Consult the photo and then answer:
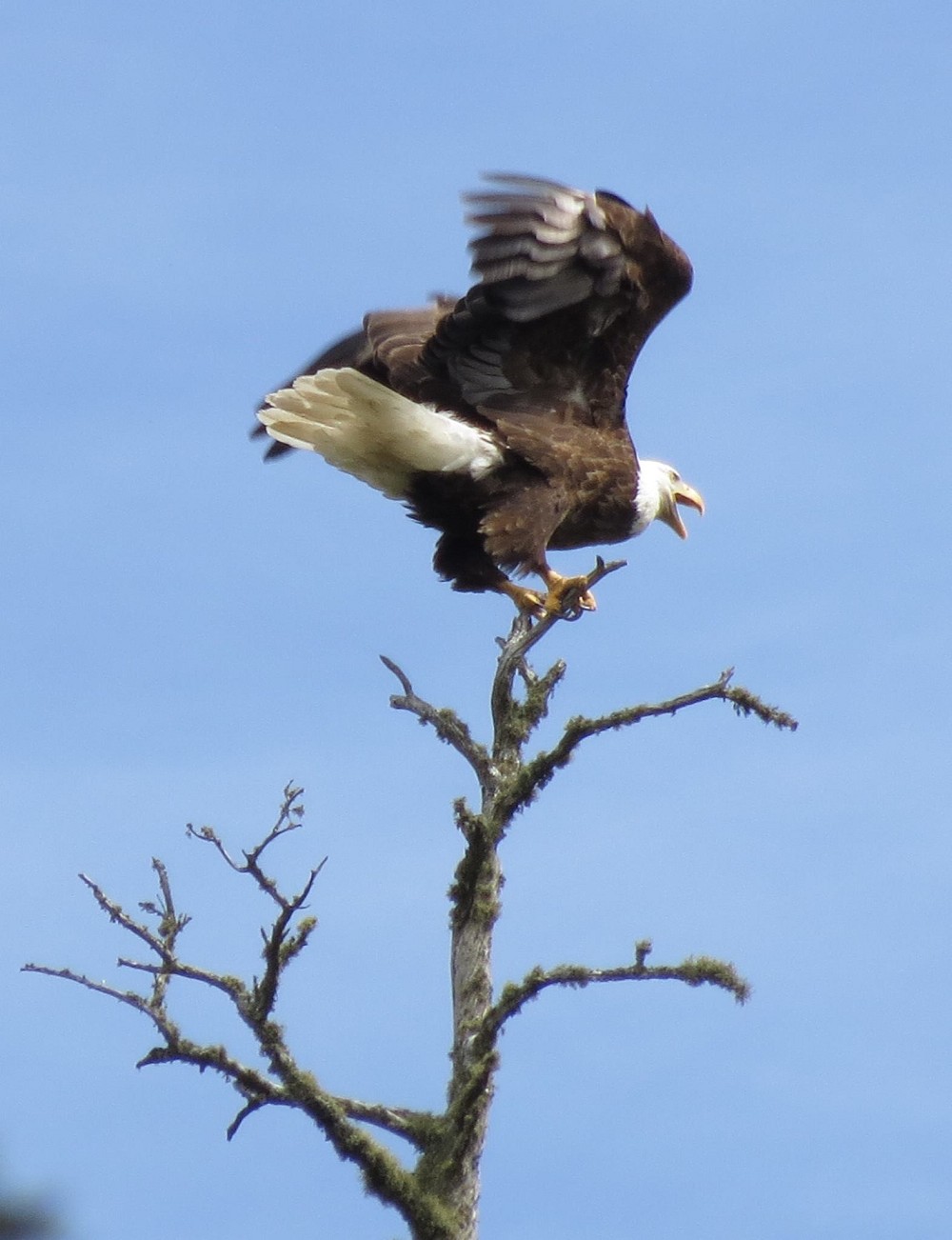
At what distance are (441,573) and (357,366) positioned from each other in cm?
106

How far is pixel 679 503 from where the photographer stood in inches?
382

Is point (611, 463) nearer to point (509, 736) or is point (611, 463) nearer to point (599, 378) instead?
point (599, 378)

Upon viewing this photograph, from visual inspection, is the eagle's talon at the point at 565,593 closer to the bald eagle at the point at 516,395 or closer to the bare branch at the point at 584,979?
the bald eagle at the point at 516,395

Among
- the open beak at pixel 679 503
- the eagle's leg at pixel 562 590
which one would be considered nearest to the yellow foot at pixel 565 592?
the eagle's leg at pixel 562 590

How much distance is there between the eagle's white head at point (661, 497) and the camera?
861cm

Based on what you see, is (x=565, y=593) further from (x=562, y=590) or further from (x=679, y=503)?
(x=679, y=503)

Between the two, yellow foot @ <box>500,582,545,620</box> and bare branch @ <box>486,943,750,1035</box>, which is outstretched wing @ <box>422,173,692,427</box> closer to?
yellow foot @ <box>500,582,545,620</box>

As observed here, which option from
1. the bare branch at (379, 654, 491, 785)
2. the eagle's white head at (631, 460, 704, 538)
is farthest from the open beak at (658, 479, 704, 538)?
the bare branch at (379, 654, 491, 785)

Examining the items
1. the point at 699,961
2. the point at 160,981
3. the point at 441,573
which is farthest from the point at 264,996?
the point at 441,573

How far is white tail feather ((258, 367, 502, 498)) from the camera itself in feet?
25.0

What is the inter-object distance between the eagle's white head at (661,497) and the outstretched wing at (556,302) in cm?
49

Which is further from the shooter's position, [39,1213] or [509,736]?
[509,736]

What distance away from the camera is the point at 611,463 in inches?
321

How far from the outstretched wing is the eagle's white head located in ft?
1.60
